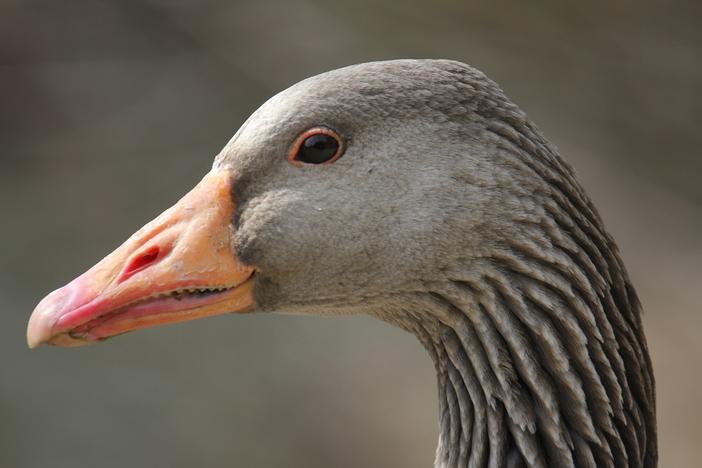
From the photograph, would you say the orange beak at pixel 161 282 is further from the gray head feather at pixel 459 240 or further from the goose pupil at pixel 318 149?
the goose pupil at pixel 318 149

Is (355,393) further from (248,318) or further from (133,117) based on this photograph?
(133,117)

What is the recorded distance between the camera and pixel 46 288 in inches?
377

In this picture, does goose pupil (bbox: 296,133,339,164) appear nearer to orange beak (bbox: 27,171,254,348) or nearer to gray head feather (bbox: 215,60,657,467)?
gray head feather (bbox: 215,60,657,467)

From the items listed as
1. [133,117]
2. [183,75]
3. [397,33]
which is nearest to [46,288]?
[133,117]

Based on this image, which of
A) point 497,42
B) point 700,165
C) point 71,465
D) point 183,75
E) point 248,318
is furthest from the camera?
point 183,75

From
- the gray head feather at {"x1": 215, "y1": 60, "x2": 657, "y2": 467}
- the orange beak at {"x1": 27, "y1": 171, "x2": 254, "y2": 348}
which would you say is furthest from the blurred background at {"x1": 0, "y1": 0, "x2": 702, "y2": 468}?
the orange beak at {"x1": 27, "y1": 171, "x2": 254, "y2": 348}

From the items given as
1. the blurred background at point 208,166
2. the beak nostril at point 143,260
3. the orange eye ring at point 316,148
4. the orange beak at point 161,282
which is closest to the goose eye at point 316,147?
the orange eye ring at point 316,148

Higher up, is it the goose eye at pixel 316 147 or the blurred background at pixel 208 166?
the blurred background at pixel 208 166

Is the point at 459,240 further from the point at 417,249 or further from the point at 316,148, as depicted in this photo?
the point at 316,148

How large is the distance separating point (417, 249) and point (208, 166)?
750 cm

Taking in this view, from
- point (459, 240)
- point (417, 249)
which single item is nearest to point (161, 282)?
point (417, 249)

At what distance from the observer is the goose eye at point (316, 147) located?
342 centimetres

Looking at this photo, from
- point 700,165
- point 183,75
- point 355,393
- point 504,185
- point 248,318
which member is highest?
point 183,75

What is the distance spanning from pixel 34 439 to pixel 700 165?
707cm
